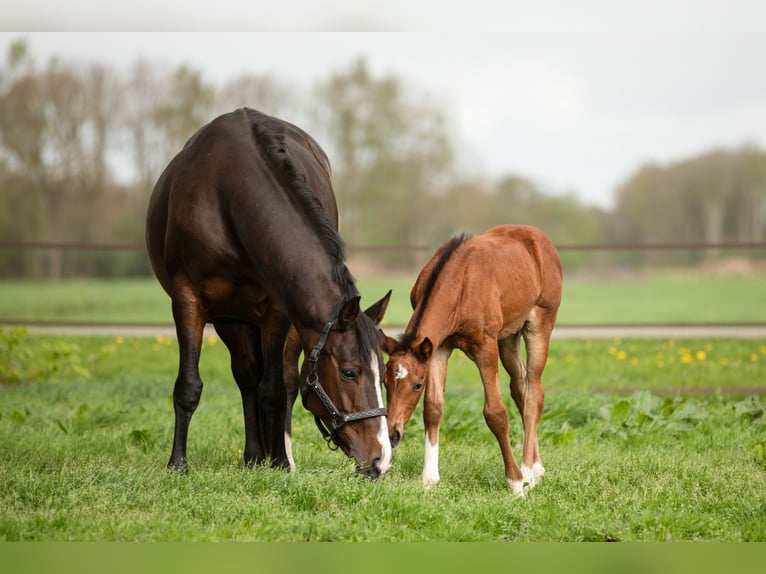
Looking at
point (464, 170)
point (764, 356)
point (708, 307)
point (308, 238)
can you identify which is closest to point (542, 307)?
point (308, 238)

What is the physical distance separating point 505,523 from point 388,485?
26.3 inches

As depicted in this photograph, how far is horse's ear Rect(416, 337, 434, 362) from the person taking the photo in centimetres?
448

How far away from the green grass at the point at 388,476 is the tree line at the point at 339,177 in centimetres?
2155

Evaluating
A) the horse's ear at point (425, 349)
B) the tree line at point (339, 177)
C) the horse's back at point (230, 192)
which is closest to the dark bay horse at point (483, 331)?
the horse's ear at point (425, 349)

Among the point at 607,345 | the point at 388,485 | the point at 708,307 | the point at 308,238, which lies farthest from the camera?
the point at 708,307

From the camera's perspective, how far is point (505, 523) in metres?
3.88

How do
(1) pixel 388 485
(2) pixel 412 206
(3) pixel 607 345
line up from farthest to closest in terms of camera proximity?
(2) pixel 412 206 < (3) pixel 607 345 < (1) pixel 388 485

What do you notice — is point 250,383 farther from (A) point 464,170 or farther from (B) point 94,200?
(A) point 464,170

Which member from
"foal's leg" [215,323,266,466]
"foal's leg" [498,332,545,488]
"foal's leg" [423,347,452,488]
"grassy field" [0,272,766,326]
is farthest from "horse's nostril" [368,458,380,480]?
"grassy field" [0,272,766,326]

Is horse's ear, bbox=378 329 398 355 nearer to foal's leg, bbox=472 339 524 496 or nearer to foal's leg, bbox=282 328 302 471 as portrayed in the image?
foal's leg, bbox=472 339 524 496

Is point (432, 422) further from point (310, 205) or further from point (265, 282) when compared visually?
point (310, 205)

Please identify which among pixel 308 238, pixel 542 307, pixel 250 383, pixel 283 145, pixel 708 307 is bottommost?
pixel 708 307

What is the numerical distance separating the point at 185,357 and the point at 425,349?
5.11 ft

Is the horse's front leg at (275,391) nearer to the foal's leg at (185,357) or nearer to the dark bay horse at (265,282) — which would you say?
the dark bay horse at (265,282)
